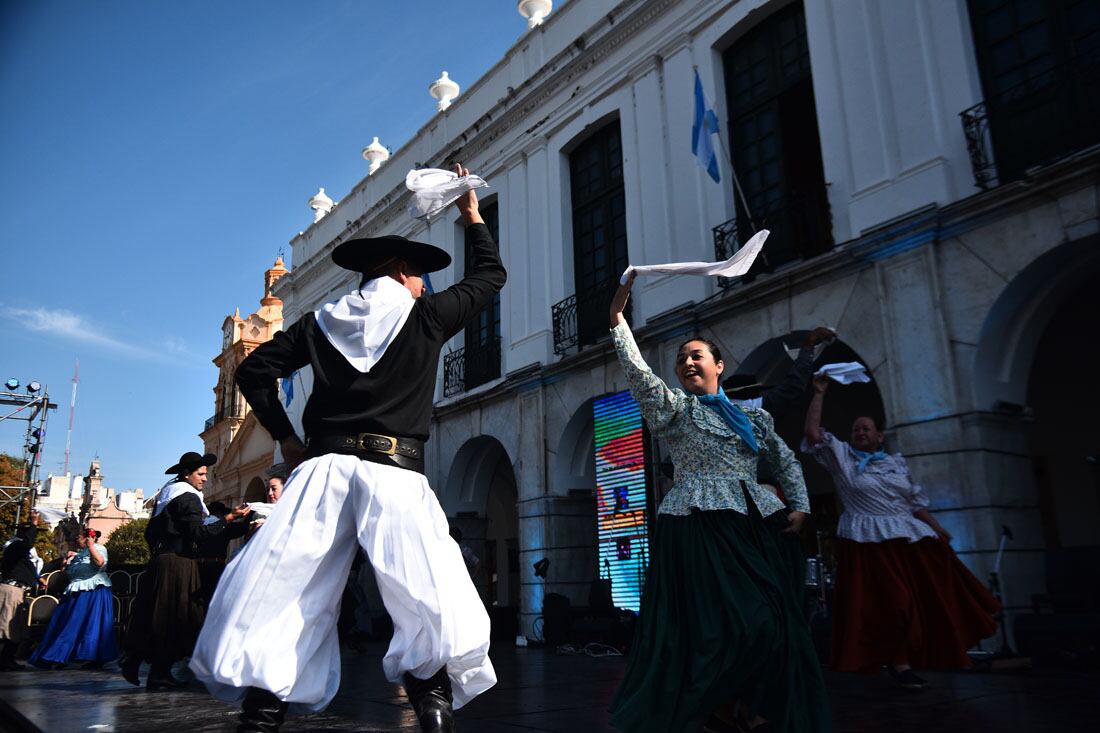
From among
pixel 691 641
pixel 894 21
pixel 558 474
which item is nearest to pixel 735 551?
pixel 691 641

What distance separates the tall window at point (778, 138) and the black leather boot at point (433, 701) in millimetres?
8802

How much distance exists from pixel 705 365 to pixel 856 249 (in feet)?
20.4

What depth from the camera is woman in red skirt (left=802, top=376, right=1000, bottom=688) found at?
5.55 meters

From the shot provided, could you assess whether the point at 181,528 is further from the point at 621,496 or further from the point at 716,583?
the point at 621,496

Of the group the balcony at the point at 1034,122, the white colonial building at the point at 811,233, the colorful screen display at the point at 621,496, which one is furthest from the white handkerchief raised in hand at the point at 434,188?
the colorful screen display at the point at 621,496

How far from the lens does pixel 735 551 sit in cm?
341

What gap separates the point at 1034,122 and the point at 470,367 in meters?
10.7

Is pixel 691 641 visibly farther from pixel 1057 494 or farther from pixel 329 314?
pixel 1057 494

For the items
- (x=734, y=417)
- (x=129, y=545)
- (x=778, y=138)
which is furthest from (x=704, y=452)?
(x=129, y=545)

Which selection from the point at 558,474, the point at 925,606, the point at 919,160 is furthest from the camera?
the point at 558,474

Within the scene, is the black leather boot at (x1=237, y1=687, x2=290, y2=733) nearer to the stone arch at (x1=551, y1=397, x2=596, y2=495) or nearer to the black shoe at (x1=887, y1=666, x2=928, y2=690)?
the black shoe at (x1=887, y1=666, x2=928, y2=690)

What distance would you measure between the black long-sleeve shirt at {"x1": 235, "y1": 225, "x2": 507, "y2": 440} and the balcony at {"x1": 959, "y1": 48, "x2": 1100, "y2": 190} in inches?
284

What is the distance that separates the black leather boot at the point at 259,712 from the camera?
2586 mm

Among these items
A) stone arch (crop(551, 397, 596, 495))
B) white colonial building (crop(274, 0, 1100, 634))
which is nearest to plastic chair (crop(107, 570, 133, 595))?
white colonial building (crop(274, 0, 1100, 634))
